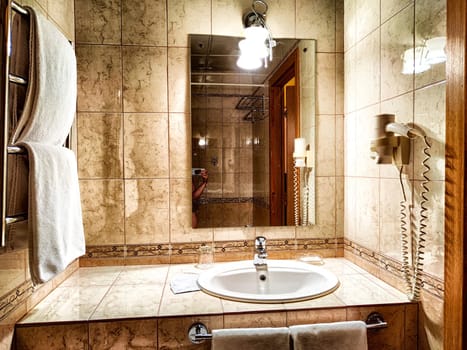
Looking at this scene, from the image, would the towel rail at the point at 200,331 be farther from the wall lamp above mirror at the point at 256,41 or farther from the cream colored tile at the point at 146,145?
the wall lamp above mirror at the point at 256,41

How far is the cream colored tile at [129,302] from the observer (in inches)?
42.1

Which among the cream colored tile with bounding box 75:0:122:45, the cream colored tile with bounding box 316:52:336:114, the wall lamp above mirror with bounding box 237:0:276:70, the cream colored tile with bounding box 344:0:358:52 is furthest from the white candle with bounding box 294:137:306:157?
the cream colored tile with bounding box 75:0:122:45

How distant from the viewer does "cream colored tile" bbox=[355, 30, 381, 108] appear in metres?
1.39

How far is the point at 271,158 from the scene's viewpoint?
1638 millimetres

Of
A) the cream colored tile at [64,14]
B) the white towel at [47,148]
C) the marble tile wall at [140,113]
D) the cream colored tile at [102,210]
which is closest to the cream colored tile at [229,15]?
the marble tile wall at [140,113]

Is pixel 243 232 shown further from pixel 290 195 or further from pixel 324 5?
pixel 324 5

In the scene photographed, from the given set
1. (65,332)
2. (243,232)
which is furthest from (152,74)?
(65,332)

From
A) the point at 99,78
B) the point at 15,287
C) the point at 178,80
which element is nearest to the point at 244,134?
the point at 178,80

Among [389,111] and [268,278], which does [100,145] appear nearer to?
[268,278]

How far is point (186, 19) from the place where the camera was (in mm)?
1604

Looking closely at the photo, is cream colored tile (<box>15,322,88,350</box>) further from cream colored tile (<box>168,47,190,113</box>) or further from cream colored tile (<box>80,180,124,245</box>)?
cream colored tile (<box>168,47,190,113</box>)

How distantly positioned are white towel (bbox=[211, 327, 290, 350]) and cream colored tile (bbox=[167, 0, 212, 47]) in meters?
1.28

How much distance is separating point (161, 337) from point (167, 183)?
0.74 meters

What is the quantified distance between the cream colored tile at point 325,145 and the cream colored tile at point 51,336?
124 centimetres
